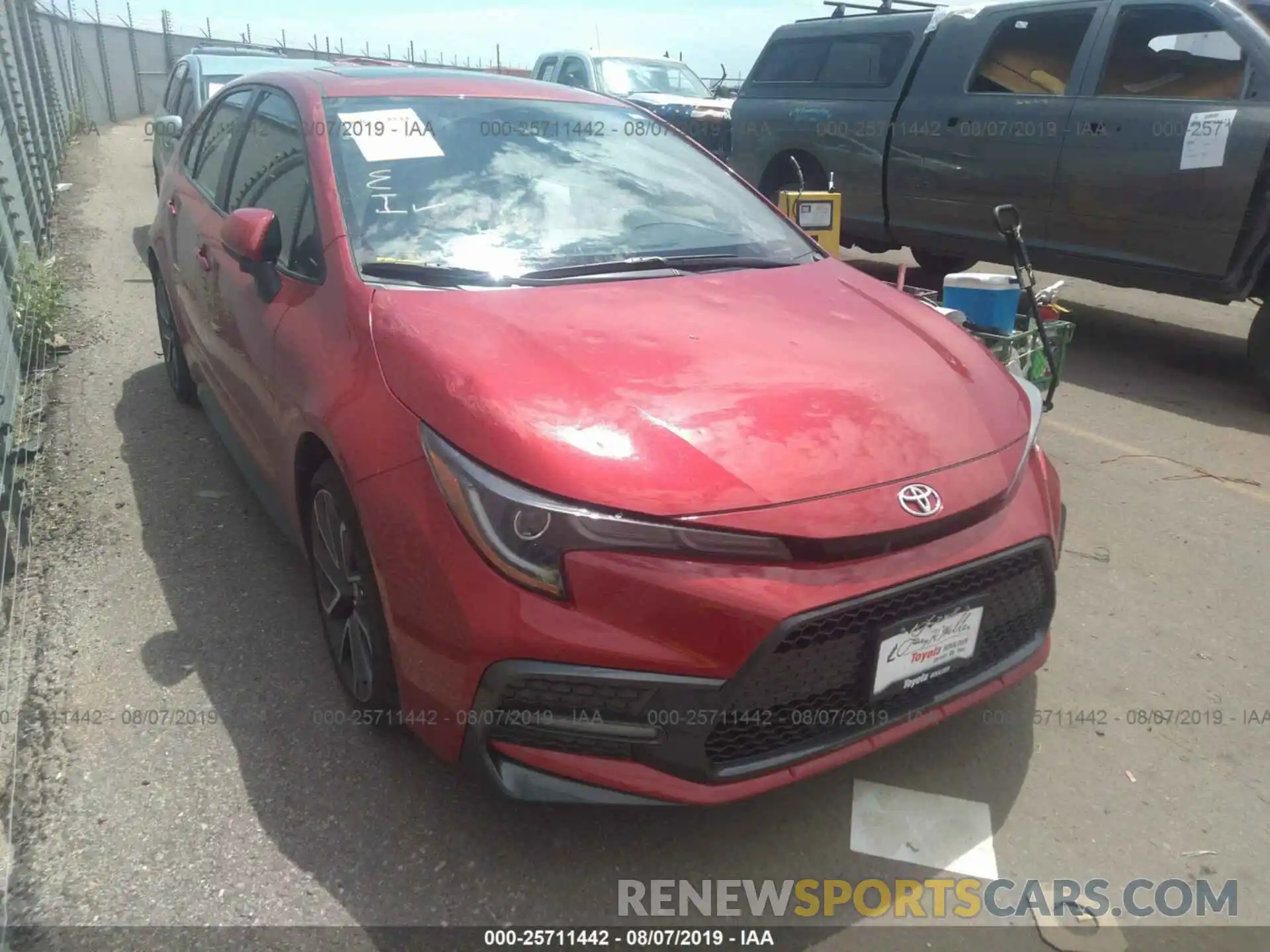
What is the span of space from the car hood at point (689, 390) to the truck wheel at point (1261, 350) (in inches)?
132

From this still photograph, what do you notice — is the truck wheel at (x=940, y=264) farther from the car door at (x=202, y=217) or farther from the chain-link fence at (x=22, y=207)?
the chain-link fence at (x=22, y=207)

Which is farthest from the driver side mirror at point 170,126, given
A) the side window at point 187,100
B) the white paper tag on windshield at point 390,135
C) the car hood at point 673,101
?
the car hood at point 673,101

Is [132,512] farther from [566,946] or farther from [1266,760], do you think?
[1266,760]

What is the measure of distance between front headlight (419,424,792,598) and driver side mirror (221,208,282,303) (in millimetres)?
1340

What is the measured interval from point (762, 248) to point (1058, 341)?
1836 mm

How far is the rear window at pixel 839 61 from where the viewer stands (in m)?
7.22

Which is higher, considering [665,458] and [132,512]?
[665,458]

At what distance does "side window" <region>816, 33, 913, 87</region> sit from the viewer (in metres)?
7.18

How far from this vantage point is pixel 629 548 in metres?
1.90

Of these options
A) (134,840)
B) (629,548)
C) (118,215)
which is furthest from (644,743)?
(118,215)

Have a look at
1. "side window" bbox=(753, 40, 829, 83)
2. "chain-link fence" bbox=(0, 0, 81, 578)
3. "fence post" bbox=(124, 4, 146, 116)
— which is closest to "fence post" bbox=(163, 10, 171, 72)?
"fence post" bbox=(124, 4, 146, 116)

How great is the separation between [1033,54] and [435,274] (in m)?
5.25

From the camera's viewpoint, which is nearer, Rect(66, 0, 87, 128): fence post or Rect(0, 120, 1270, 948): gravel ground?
Rect(0, 120, 1270, 948): gravel ground

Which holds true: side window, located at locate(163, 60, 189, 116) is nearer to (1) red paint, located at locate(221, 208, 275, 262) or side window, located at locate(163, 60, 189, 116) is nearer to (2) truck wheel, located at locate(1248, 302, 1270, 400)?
(1) red paint, located at locate(221, 208, 275, 262)
